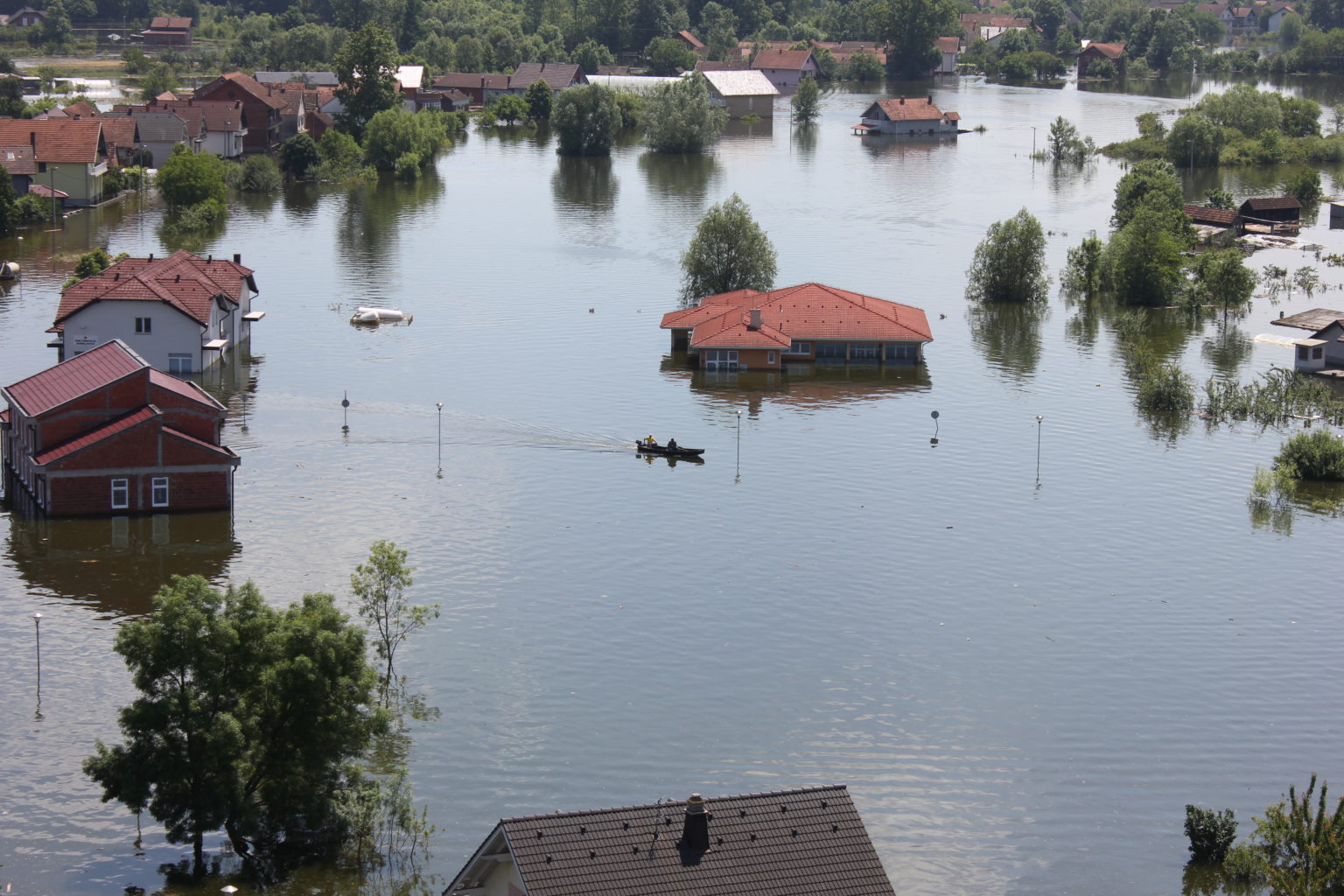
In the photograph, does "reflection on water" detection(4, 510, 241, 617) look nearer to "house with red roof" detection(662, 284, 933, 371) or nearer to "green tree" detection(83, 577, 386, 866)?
"green tree" detection(83, 577, 386, 866)

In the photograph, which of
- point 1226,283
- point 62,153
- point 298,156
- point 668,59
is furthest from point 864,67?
point 1226,283

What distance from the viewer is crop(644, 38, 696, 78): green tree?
587ft

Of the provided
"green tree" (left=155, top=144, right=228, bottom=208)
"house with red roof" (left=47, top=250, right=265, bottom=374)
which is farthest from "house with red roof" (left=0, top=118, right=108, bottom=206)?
"house with red roof" (left=47, top=250, right=265, bottom=374)

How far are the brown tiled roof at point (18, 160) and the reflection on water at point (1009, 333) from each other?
53.4m

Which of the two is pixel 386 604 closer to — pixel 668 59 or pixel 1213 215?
pixel 1213 215

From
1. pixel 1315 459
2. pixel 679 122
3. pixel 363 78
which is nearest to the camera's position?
pixel 1315 459

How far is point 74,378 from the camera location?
48438 mm

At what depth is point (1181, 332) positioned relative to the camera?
246ft

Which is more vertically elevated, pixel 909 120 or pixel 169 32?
pixel 169 32

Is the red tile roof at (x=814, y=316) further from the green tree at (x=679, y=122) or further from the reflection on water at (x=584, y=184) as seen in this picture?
the green tree at (x=679, y=122)

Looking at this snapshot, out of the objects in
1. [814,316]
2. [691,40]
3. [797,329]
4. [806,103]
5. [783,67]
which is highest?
[691,40]

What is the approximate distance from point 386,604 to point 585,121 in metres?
90.5

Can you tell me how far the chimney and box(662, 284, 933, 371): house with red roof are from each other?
1632 inches

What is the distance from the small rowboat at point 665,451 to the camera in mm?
54656
